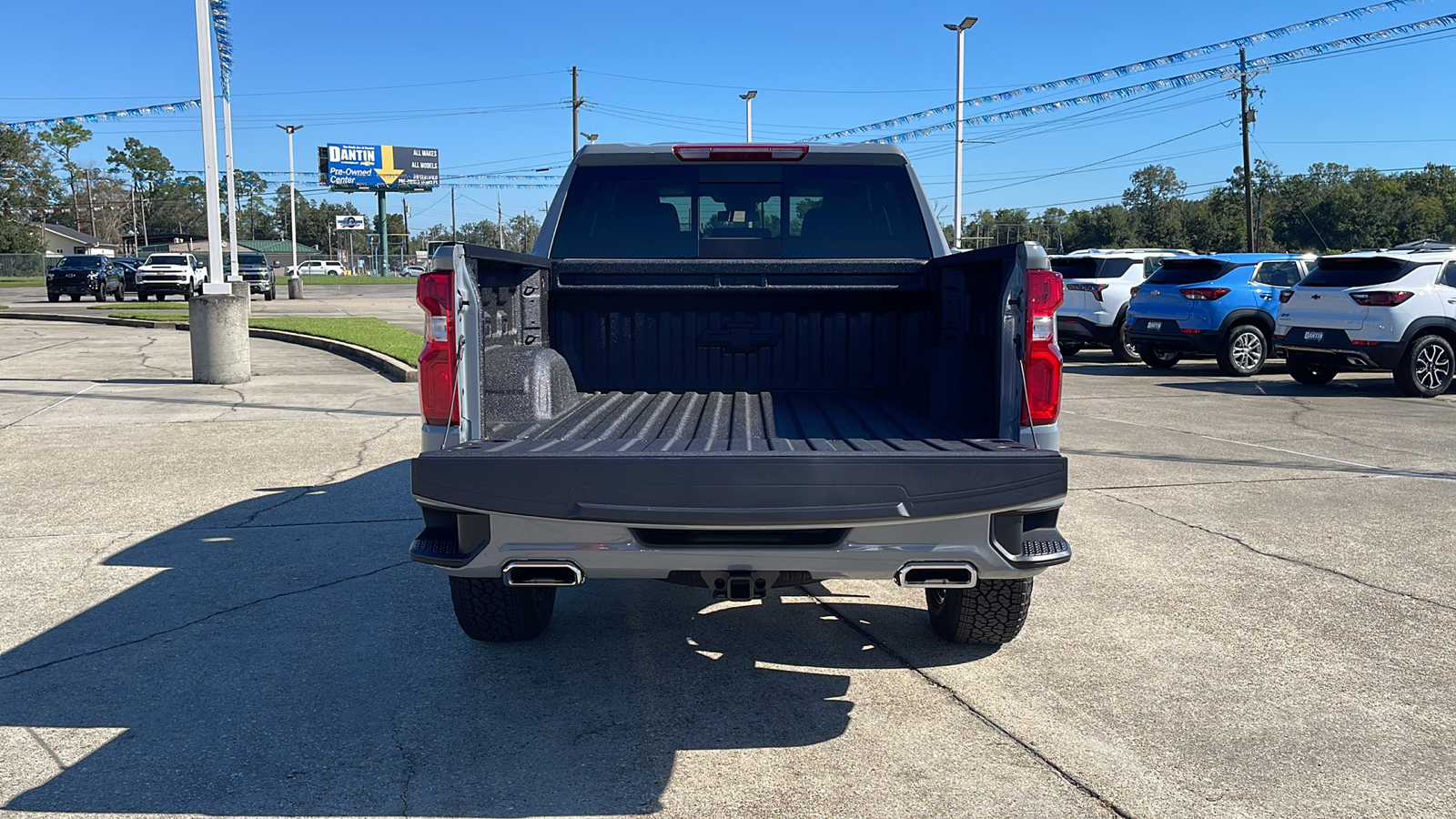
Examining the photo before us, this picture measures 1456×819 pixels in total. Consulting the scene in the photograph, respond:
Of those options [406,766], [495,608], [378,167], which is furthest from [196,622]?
[378,167]

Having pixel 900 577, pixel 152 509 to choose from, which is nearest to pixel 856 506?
pixel 900 577

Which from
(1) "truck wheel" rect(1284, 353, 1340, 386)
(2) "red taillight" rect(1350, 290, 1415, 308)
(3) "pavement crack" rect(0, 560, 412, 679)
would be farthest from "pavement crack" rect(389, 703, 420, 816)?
(1) "truck wheel" rect(1284, 353, 1340, 386)

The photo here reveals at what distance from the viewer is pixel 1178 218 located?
3826 inches

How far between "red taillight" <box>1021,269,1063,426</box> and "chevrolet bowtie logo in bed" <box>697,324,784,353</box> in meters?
1.65

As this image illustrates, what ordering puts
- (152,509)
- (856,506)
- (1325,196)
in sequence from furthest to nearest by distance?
1. (1325,196)
2. (152,509)
3. (856,506)

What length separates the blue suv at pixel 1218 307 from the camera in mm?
16500

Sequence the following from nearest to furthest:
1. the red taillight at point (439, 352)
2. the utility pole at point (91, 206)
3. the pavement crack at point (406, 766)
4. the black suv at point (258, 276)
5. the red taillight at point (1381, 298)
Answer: the pavement crack at point (406, 766), the red taillight at point (439, 352), the red taillight at point (1381, 298), the black suv at point (258, 276), the utility pole at point (91, 206)

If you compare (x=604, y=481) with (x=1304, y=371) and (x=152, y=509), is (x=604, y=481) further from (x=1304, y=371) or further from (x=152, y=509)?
(x=1304, y=371)

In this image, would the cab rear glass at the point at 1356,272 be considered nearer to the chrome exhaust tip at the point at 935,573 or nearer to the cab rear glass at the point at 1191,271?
the cab rear glass at the point at 1191,271

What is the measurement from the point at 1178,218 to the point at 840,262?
101 metres

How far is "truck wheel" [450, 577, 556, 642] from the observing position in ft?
14.8

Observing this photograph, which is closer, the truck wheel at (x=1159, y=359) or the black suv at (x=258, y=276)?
the truck wheel at (x=1159, y=359)

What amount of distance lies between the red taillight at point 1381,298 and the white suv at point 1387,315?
0.01 metres

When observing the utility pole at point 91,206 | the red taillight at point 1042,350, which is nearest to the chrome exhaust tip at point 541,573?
the red taillight at point 1042,350
